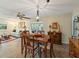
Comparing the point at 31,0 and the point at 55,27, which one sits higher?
the point at 31,0

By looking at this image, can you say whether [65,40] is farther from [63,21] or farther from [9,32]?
[9,32]

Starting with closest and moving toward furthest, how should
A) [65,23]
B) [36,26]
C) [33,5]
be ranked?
1. [33,5]
2. [65,23]
3. [36,26]

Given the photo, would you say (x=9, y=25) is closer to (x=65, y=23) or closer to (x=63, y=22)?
(x=63, y=22)

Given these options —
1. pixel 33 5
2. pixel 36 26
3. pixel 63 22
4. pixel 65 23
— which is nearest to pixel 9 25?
pixel 36 26

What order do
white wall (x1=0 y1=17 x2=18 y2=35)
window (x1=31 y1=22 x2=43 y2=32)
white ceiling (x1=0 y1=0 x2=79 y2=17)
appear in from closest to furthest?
white ceiling (x1=0 y1=0 x2=79 y2=17)
window (x1=31 y1=22 x2=43 y2=32)
white wall (x1=0 y1=17 x2=18 y2=35)

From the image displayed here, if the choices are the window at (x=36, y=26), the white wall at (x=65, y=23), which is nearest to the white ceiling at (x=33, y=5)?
the white wall at (x=65, y=23)

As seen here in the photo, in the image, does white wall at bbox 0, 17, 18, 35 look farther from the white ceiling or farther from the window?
the white ceiling

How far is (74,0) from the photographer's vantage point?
409 centimetres

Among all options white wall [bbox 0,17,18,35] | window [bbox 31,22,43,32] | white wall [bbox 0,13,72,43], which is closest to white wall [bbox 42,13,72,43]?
white wall [bbox 0,13,72,43]

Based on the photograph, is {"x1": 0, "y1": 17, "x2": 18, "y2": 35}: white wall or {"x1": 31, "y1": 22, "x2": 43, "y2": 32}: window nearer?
{"x1": 31, "y1": 22, "x2": 43, "y2": 32}: window

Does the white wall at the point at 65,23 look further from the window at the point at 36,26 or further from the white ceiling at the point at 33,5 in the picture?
the white ceiling at the point at 33,5

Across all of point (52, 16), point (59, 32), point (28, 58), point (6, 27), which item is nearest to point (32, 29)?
point (52, 16)

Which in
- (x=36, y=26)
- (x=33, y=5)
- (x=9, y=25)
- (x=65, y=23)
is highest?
(x=33, y=5)

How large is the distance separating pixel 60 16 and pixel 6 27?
26.2 ft
